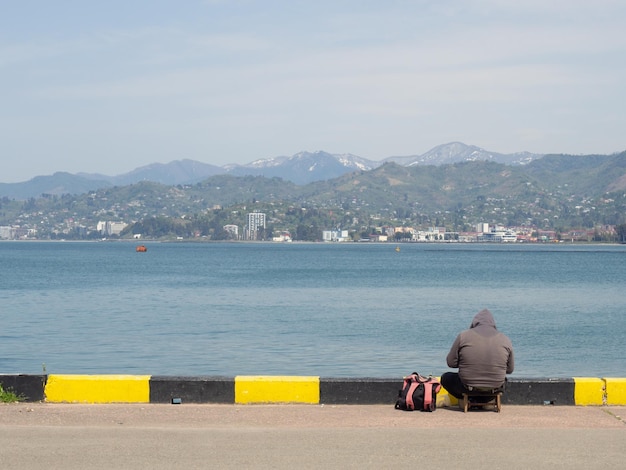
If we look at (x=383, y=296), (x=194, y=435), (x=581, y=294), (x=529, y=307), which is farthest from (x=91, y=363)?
(x=581, y=294)

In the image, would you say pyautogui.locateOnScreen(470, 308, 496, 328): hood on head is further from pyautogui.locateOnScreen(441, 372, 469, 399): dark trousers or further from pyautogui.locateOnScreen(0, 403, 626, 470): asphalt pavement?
pyautogui.locateOnScreen(0, 403, 626, 470): asphalt pavement

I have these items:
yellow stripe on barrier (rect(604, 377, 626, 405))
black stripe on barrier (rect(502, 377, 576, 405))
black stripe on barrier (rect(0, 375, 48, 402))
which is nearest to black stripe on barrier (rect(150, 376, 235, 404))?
black stripe on barrier (rect(0, 375, 48, 402))

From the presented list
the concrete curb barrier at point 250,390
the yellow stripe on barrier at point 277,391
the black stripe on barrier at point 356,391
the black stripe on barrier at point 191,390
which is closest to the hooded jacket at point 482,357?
the concrete curb barrier at point 250,390

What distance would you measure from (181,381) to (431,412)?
3282mm

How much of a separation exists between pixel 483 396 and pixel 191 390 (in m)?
3.81

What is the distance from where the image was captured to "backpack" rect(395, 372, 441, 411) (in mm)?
12438

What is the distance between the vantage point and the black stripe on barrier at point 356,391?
12898 mm

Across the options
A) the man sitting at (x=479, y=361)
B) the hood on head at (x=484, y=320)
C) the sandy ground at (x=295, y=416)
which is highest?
the hood on head at (x=484, y=320)

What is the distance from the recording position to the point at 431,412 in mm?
12516

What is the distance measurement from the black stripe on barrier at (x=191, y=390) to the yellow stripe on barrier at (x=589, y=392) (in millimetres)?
4543

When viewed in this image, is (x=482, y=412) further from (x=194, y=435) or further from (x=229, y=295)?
(x=229, y=295)

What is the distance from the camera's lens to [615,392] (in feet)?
42.2

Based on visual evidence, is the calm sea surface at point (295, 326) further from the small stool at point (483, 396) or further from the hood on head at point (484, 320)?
the small stool at point (483, 396)

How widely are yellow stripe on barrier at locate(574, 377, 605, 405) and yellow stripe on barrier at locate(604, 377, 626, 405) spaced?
8 cm
